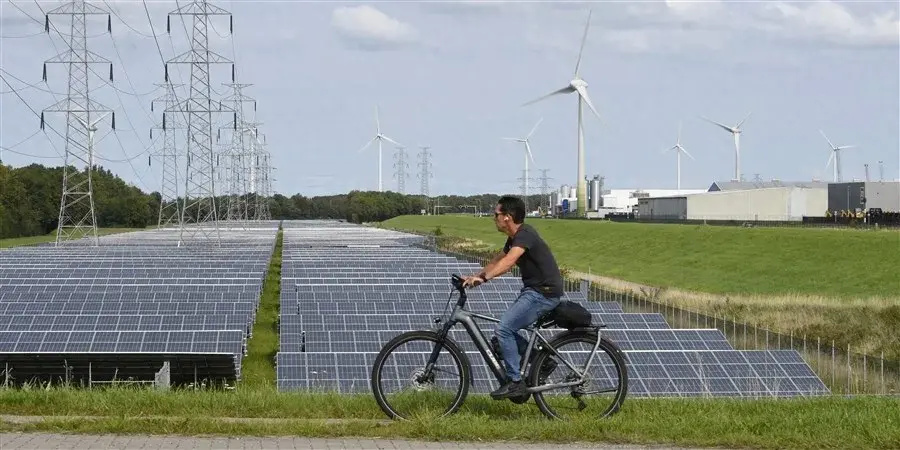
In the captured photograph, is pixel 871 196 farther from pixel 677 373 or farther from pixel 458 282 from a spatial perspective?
pixel 458 282

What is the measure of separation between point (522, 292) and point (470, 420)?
1.53m

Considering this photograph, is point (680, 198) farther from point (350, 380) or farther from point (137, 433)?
point (137, 433)

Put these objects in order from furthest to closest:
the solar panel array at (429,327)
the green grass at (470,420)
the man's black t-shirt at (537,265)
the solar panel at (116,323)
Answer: the solar panel at (116,323) → the solar panel array at (429,327) → the man's black t-shirt at (537,265) → the green grass at (470,420)

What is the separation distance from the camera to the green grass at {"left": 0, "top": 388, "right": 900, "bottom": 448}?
A: 1137 centimetres

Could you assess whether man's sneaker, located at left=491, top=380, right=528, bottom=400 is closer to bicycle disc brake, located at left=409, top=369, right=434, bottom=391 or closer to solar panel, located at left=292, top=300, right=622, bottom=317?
bicycle disc brake, located at left=409, top=369, right=434, bottom=391

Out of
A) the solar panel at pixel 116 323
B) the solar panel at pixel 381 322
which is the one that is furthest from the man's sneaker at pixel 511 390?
the solar panel at pixel 381 322

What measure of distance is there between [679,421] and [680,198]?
136m

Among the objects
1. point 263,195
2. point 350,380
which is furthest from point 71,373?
point 263,195

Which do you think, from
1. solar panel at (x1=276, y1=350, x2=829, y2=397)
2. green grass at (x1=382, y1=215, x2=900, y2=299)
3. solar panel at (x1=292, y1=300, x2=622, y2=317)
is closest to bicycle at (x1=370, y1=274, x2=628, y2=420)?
solar panel at (x1=276, y1=350, x2=829, y2=397)

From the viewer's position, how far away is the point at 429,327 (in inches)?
1540

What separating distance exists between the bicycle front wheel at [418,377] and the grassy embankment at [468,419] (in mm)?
238

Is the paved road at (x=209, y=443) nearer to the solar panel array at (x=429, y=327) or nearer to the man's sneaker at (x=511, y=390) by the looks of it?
the man's sneaker at (x=511, y=390)

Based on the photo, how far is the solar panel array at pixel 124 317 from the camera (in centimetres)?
2922

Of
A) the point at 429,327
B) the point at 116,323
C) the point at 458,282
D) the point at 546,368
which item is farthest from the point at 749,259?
the point at 458,282
